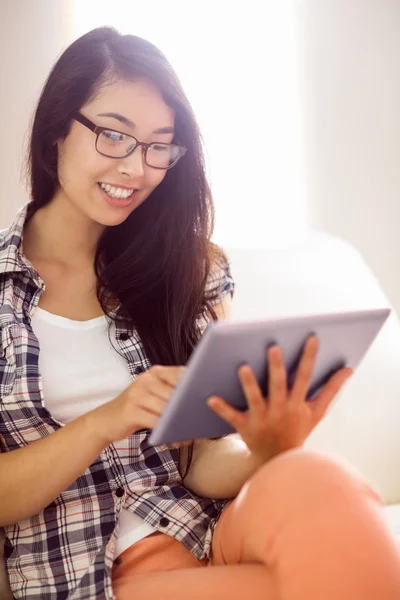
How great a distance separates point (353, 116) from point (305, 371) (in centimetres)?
144

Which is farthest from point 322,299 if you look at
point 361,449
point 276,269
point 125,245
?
point 125,245

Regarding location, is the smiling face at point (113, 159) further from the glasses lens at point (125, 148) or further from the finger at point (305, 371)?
the finger at point (305, 371)

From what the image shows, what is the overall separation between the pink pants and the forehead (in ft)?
2.09

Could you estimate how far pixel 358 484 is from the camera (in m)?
0.80

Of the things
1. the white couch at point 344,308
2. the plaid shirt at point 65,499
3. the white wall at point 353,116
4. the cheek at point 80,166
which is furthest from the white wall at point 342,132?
the plaid shirt at point 65,499

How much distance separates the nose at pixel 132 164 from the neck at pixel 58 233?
157 millimetres

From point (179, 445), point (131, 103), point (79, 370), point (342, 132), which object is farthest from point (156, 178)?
point (342, 132)

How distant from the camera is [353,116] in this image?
210 cm

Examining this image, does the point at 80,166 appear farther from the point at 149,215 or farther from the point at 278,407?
the point at 278,407

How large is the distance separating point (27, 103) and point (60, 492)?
1.13 metres

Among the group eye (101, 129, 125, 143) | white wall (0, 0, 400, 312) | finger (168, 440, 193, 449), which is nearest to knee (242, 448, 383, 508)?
finger (168, 440, 193, 449)

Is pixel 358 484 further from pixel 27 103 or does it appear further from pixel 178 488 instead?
pixel 27 103

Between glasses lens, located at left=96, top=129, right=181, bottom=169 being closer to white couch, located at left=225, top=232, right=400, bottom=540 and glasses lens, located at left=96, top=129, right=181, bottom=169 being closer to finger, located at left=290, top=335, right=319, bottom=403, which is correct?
white couch, located at left=225, top=232, right=400, bottom=540

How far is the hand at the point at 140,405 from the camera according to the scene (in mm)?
888
